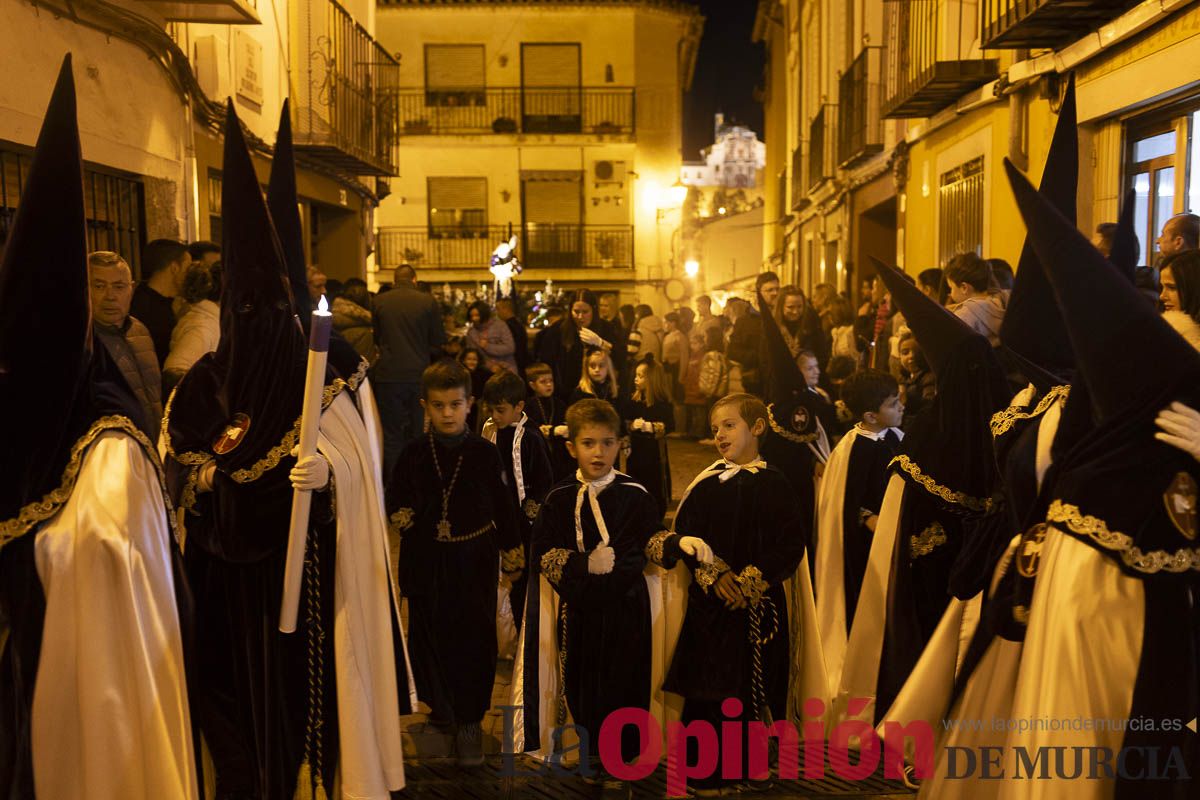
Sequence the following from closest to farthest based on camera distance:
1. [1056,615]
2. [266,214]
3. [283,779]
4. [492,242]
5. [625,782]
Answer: [1056,615] < [266,214] < [283,779] < [625,782] < [492,242]

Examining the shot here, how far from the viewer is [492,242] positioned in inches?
1287

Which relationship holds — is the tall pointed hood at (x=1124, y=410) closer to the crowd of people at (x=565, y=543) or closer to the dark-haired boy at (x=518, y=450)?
the crowd of people at (x=565, y=543)

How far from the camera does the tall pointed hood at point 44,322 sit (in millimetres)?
2977

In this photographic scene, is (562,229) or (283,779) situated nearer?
(283,779)

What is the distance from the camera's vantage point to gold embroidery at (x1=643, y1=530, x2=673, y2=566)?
14.2ft

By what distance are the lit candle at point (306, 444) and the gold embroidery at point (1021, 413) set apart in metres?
2.12

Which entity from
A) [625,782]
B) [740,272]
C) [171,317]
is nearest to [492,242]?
[740,272]

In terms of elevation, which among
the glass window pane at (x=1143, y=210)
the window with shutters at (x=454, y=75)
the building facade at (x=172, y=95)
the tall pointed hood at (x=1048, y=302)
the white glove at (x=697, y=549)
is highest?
the window with shutters at (x=454, y=75)

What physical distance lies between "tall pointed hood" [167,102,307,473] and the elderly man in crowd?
2.17 ft

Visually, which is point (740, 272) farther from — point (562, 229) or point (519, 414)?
point (519, 414)

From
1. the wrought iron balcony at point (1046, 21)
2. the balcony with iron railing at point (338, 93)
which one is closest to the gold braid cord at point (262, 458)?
the wrought iron balcony at point (1046, 21)

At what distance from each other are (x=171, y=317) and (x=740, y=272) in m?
37.5

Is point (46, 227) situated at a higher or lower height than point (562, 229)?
lower

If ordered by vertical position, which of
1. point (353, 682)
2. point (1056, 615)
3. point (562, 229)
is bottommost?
point (353, 682)
